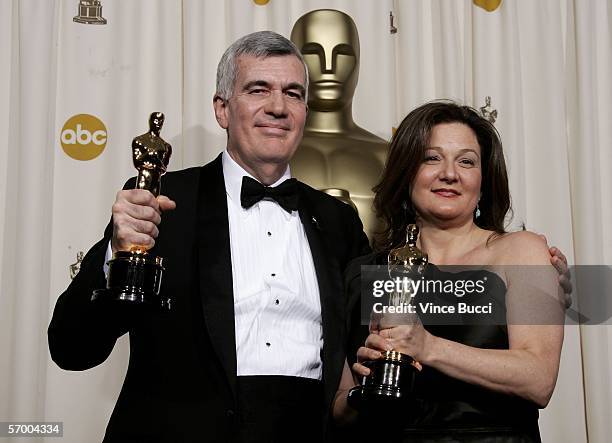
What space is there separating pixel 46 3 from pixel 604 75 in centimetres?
162

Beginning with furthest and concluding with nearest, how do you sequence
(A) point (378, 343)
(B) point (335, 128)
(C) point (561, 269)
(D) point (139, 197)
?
(B) point (335, 128), (C) point (561, 269), (A) point (378, 343), (D) point (139, 197)

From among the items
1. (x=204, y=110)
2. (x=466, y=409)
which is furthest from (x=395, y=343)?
(x=204, y=110)

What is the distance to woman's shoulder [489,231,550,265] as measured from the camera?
1.59m

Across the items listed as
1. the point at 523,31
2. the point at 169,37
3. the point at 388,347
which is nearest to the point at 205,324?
the point at 388,347

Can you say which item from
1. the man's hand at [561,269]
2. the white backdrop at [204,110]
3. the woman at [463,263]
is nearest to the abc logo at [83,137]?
the white backdrop at [204,110]

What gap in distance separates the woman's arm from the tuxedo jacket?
0.25 m

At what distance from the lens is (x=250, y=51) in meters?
1.80

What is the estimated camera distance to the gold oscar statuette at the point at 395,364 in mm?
1354

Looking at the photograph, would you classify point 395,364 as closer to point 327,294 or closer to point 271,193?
point 327,294

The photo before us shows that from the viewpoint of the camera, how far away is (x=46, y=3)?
2.39 meters

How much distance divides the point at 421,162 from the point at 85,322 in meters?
0.69

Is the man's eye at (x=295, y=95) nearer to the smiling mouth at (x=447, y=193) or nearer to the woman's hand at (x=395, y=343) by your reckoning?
the smiling mouth at (x=447, y=193)

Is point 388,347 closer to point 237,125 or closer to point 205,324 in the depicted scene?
point 205,324

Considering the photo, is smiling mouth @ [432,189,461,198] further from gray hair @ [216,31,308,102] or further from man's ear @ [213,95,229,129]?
man's ear @ [213,95,229,129]
